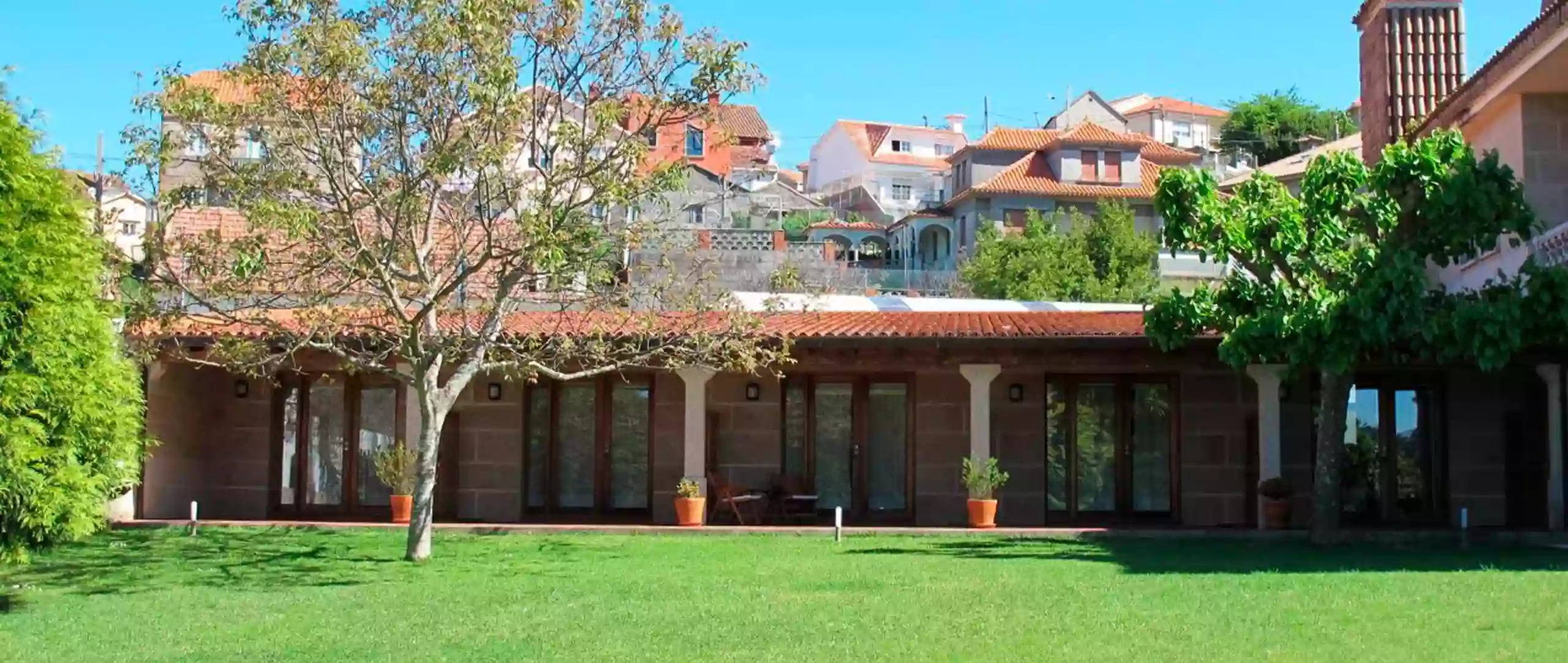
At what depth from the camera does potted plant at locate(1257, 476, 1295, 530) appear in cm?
1709

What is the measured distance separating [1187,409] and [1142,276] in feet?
91.4

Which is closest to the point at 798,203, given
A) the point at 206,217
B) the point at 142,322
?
the point at 206,217

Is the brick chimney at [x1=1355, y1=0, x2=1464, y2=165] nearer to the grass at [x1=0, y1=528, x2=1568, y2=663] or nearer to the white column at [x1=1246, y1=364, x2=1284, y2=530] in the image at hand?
the white column at [x1=1246, y1=364, x2=1284, y2=530]

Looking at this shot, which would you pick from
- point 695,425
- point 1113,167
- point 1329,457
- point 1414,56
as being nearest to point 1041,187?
point 1113,167

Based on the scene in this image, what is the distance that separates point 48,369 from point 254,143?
449 cm

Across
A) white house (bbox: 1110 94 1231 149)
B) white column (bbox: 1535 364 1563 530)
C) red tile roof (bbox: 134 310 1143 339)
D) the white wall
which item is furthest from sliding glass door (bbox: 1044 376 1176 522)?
white house (bbox: 1110 94 1231 149)

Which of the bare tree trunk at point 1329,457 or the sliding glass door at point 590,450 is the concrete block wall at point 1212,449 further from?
the sliding glass door at point 590,450

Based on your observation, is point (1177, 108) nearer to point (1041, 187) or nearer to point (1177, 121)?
point (1177, 121)

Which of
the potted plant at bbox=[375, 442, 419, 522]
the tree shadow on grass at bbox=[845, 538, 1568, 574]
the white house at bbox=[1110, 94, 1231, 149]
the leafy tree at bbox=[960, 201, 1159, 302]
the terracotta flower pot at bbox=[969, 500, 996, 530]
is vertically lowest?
the tree shadow on grass at bbox=[845, 538, 1568, 574]

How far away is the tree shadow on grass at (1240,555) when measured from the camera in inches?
510

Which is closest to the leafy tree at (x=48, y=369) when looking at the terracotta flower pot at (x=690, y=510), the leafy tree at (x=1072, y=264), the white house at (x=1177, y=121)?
the terracotta flower pot at (x=690, y=510)

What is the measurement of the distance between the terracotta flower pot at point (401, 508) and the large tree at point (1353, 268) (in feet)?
29.1

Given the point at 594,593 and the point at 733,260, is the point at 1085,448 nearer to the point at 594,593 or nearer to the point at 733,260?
the point at 594,593

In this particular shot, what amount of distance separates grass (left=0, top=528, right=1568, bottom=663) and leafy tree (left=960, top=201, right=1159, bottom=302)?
29229 mm
